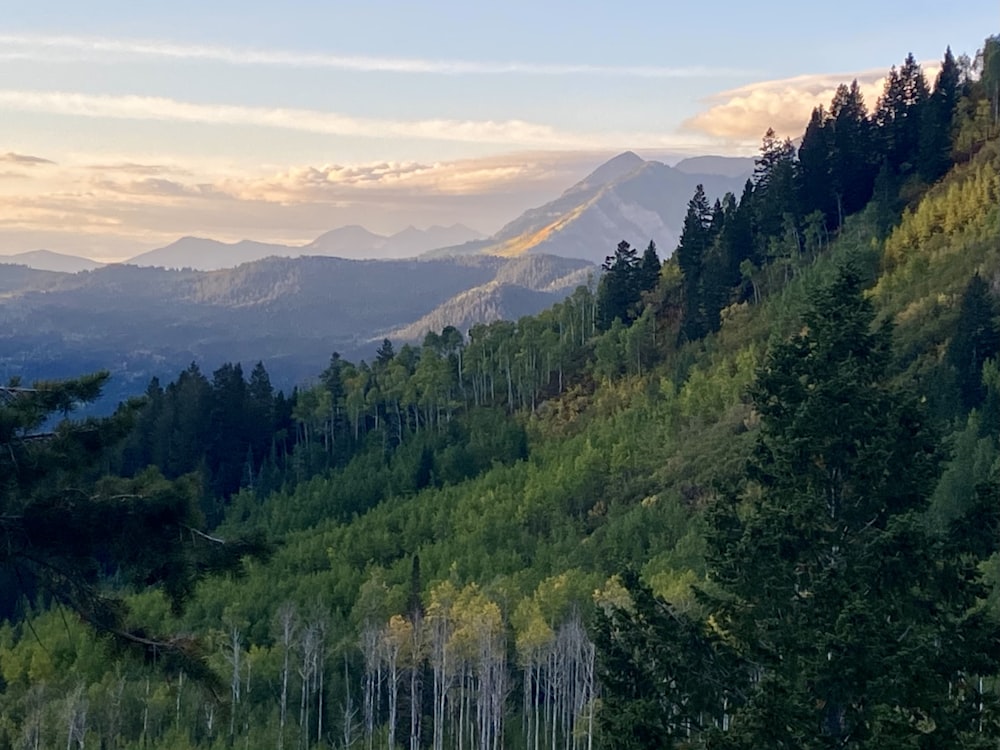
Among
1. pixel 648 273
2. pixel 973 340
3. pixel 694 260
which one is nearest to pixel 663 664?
pixel 973 340

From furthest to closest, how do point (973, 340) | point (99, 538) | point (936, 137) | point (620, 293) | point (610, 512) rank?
point (620, 293) → point (936, 137) → point (610, 512) → point (973, 340) → point (99, 538)

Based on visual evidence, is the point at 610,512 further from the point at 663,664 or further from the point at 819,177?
the point at 663,664

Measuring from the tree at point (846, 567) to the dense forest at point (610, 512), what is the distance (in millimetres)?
41

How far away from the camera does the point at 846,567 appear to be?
531 inches

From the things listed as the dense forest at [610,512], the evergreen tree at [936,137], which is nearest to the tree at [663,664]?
the dense forest at [610,512]

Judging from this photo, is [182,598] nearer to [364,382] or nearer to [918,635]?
[918,635]

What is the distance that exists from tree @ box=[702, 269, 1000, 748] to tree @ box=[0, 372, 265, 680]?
633cm

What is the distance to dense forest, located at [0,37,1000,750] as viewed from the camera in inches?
446

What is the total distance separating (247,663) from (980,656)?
35505 mm

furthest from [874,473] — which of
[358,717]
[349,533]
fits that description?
[349,533]

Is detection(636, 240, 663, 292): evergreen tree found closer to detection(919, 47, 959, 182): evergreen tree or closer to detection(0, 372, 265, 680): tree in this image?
detection(919, 47, 959, 182): evergreen tree

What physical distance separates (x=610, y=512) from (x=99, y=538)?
49.4m

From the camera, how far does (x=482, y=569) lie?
5191cm

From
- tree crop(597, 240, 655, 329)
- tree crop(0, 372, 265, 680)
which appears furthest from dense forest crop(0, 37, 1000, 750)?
tree crop(597, 240, 655, 329)
